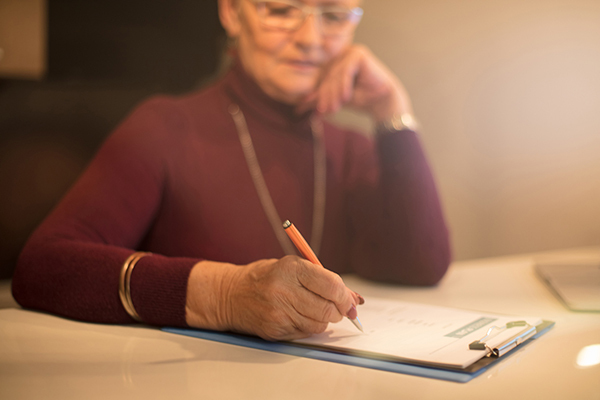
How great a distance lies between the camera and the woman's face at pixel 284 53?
118 cm

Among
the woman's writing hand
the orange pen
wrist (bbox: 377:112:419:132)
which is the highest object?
wrist (bbox: 377:112:419:132)

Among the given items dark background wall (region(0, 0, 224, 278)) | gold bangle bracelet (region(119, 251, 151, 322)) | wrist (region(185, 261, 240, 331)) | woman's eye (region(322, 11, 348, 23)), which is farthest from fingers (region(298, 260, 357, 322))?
woman's eye (region(322, 11, 348, 23))

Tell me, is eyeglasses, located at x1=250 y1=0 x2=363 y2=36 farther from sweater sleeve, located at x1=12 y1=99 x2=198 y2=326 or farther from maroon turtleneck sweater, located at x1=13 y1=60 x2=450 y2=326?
sweater sleeve, located at x1=12 y1=99 x2=198 y2=326

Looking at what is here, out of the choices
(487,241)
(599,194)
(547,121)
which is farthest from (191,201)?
(599,194)

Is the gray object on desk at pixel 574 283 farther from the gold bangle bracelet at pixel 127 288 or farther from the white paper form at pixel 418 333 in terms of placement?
the gold bangle bracelet at pixel 127 288

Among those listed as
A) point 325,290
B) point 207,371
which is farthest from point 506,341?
point 207,371

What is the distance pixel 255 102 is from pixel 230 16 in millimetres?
194

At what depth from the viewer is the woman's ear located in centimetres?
118

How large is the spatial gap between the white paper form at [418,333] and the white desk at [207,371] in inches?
1.3

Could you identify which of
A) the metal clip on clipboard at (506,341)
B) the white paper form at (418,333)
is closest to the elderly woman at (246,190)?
the white paper form at (418,333)

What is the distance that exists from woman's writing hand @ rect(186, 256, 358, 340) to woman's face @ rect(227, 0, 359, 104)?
1.91 feet

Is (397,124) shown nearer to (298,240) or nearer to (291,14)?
(291,14)

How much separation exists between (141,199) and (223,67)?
0.35 metres

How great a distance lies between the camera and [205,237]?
1124mm
